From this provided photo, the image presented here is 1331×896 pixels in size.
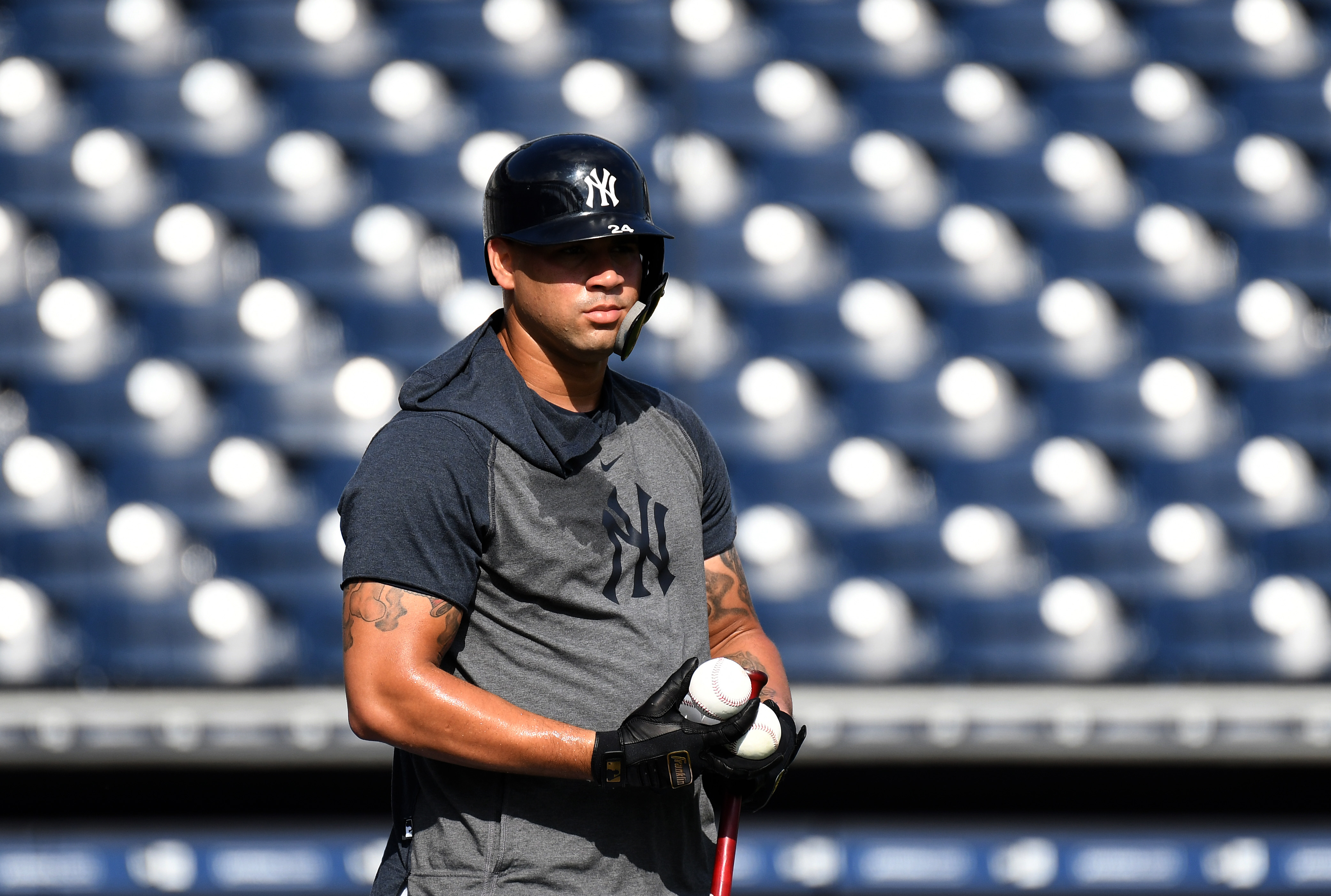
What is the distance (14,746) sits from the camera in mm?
2299

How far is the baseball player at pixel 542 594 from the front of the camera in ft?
2.97

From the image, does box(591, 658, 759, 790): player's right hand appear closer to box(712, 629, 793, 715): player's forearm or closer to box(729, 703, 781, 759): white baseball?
box(729, 703, 781, 759): white baseball

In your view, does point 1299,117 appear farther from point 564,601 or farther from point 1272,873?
point 564,601

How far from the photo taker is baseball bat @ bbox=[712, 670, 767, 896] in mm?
1091

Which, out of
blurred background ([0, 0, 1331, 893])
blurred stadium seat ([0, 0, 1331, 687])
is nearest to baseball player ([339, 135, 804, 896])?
blurred background ([0, 0, 1331, 893])

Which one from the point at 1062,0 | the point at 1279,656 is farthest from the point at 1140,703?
the point at 1062,0

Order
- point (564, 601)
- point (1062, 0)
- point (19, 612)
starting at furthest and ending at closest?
point (1062, 0) < point (19, 612) < point (564, 601)

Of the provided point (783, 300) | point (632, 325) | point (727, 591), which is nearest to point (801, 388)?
point (783, 300)

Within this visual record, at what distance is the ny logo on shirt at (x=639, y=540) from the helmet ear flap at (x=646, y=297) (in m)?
0.13

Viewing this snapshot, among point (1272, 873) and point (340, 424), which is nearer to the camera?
point (1272, 873)

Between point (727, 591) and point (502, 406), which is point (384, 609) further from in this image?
point (727, 591)

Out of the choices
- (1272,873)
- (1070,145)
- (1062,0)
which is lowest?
(1272,873)

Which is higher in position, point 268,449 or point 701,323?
point 701,323

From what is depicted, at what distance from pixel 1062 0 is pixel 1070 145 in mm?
368
